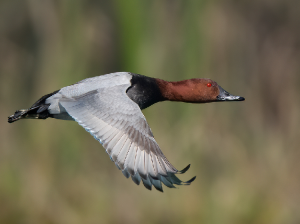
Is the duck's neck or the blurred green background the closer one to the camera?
the duck's neck

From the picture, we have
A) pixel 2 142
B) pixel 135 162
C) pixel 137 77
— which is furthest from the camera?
pixel 2 142

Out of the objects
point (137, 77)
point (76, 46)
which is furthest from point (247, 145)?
point (76, 46)

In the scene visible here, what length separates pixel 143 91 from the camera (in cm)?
446

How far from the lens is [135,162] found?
353 centimetres

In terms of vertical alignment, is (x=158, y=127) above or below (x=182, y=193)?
above

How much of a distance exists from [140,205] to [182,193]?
1.70ft

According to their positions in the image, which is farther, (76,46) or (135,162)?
(76,46)

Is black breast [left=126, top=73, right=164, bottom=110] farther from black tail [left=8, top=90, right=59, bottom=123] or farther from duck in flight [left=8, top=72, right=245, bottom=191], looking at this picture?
black tail [left=8, top=90, right=59, bottom=123]

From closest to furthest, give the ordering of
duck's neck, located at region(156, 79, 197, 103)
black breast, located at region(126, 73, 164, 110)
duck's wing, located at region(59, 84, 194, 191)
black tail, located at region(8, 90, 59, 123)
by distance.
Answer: duck's wing, located at region(59, 84, 194, 191), black tail, located at region(8, 90, 59, 123), black breast, located at region(126, 73, 164, 110), duck's neck, located at region(156, 79, 197, 103)

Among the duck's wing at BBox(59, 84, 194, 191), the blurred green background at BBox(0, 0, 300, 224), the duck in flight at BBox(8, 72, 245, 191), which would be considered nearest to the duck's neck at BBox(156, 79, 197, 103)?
the duck in flight at BBox(8, 72, 245, 191)

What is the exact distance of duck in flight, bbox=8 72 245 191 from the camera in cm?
354

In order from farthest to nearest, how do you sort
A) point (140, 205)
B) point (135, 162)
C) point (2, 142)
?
1. point (2, 142)
2. point (140, 205)
3. point (135, 162)

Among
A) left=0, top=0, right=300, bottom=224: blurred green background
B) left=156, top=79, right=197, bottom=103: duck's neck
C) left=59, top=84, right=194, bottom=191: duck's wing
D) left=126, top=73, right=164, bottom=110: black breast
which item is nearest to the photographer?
left=59, top=84, right=194, bottom=191: duck's wing

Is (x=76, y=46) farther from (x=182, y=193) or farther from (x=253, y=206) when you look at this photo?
(x=253, y=206)
